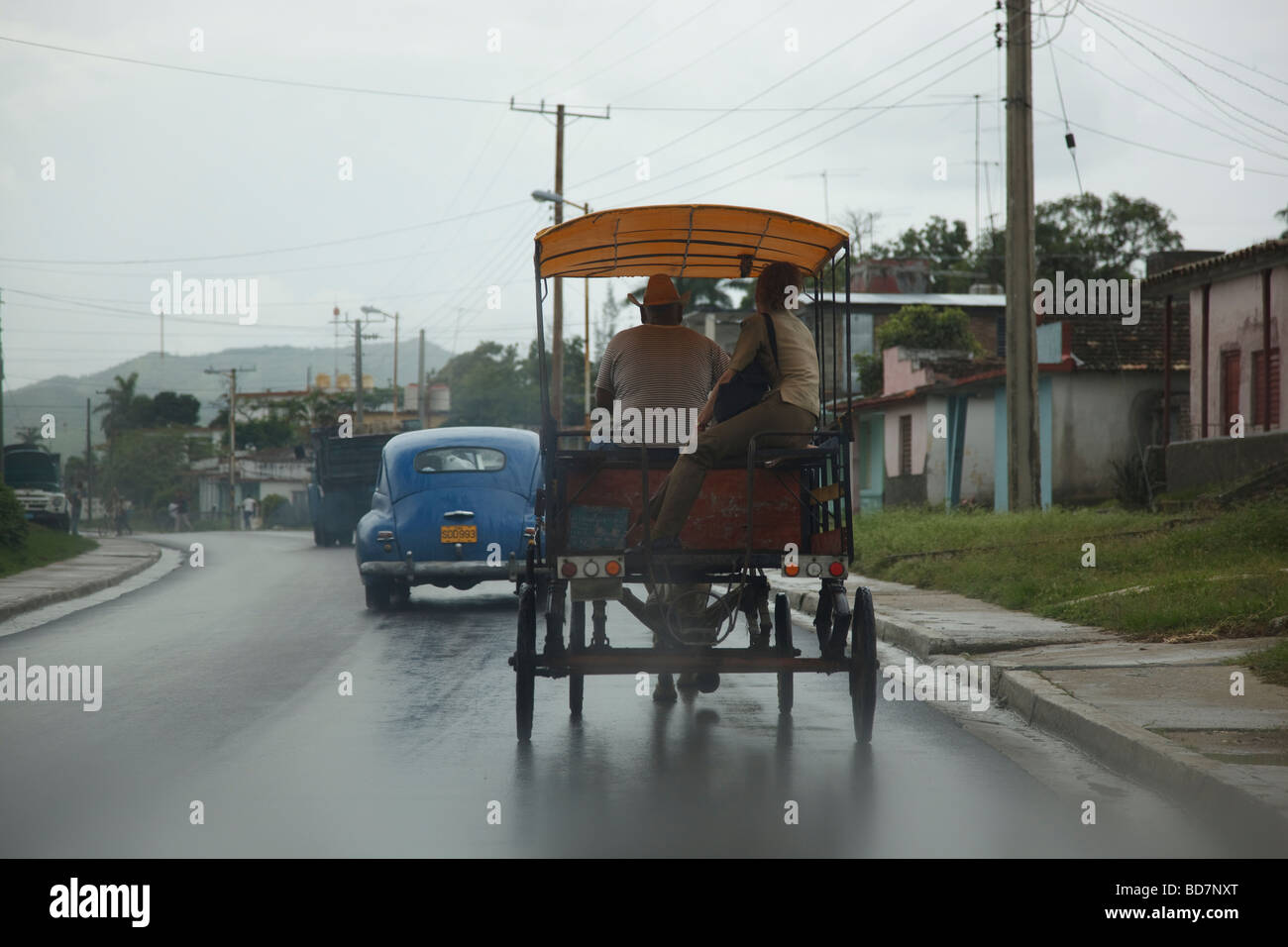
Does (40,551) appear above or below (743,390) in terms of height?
below

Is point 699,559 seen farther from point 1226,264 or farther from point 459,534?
point 1226,264

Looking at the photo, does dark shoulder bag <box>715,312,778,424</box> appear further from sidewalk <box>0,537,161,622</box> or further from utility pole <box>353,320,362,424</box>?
utility pole <box>353,320,362,424</box>

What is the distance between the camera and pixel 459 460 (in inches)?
635

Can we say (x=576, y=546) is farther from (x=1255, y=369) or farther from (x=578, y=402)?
(x=578, y=402)

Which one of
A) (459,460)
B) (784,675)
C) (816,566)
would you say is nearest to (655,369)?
(816,566)

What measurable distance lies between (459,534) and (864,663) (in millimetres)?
8414

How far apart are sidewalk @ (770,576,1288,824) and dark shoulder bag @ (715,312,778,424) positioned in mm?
2115

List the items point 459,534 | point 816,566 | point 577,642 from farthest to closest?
point 459,534 → point 577,642 → point 816,566

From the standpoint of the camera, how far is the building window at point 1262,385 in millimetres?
24344

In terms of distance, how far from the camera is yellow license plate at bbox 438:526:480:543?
15242 mm

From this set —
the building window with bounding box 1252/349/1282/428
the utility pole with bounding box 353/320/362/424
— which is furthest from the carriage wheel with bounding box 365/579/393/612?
the utility pole with bounding box 353/320/362/424

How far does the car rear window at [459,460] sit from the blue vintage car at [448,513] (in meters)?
0.01

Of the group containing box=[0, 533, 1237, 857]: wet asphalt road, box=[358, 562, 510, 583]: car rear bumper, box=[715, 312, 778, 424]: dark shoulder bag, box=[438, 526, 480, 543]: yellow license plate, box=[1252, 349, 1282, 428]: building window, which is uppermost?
box=[1252, 349, 1282, 428]: building window

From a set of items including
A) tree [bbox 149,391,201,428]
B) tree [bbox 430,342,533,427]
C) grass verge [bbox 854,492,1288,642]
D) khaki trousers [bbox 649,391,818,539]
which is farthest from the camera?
tree [bbox 149,391,201,428]
